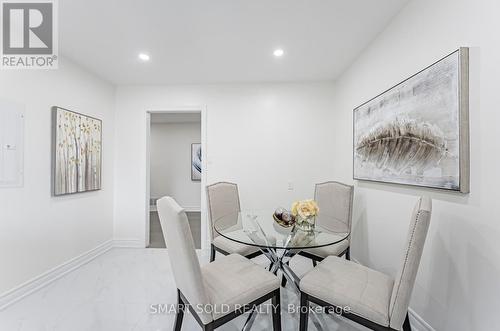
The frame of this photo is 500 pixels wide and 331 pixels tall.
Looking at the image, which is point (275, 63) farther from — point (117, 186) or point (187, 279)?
point (117, 186)

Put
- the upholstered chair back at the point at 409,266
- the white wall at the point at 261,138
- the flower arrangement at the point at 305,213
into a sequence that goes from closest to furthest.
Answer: the upholstered chair back at the point at 409,266 → the flower arrangement at the point at 305,213 → the white wall at the point at 261,138

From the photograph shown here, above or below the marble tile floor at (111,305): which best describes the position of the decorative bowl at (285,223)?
above

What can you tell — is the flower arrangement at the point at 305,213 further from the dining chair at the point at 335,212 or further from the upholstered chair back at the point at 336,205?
the upholstered chair back at the point at 336,205

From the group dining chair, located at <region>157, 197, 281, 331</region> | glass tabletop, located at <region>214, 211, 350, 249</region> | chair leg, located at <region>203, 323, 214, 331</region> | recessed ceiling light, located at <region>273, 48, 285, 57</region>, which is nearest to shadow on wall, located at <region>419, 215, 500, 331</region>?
glass tabletop, located at <region>214, 211, 350, 249</region>

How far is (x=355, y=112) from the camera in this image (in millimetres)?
2518

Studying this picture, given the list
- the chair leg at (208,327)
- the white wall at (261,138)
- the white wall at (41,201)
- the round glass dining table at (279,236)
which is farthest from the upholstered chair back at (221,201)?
the white wall at (41,201)

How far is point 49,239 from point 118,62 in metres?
2.13

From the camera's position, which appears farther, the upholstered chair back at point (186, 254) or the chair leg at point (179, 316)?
the chair leg at point (179, 316)

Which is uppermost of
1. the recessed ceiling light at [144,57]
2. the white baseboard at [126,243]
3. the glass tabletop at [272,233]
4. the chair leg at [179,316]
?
the recessed ceiling light at [144,57]

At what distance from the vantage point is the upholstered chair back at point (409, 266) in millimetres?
1103

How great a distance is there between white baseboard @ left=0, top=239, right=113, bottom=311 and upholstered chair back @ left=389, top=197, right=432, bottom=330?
3000 millimetres

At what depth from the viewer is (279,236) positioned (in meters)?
1.79

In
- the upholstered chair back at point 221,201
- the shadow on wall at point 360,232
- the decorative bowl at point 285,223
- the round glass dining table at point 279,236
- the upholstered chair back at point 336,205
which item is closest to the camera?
the round glass dining table at point 279,236

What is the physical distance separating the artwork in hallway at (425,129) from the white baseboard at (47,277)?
11.4 ft
